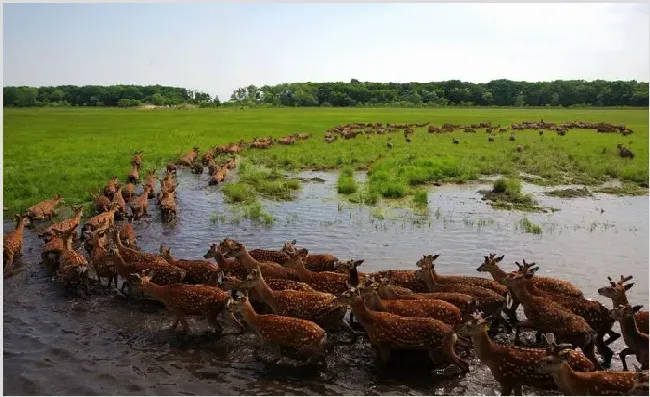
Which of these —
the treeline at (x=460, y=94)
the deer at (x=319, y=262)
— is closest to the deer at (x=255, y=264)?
the deer at (x=319, y=262)

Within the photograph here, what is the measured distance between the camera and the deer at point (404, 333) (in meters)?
8.85

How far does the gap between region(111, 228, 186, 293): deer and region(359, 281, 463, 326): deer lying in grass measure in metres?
4.17

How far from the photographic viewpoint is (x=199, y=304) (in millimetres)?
10266

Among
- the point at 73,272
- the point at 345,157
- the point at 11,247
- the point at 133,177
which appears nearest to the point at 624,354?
the point at 73,272

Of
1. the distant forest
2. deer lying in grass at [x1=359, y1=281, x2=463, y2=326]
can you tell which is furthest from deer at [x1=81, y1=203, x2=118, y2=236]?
the distant forest

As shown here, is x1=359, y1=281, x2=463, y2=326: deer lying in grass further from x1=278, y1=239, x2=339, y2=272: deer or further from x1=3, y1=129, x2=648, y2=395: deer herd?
x1=278, y1=239, x2=339, y2=272: deer

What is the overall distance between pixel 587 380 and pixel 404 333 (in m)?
2.72

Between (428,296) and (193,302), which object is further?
(428,296)

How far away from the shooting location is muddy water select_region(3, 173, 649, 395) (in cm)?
878

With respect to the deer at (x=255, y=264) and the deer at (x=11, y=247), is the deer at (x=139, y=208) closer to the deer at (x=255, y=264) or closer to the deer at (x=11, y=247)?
the deer at (x=11, y=247)

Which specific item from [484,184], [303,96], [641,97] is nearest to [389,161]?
[484,184]

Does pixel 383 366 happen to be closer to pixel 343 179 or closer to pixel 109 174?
pixel 343 179

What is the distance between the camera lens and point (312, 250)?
15.9 metres

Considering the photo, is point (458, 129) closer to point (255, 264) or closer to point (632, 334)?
point (255, 264)
